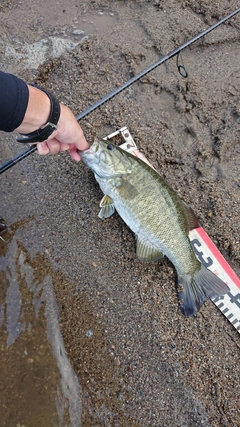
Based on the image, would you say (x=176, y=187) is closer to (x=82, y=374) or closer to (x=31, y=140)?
(x=31, y=140)

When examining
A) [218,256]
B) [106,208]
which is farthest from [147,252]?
[218,256]

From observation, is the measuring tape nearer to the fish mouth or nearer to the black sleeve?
the fish mouth

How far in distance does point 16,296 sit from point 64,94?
194cm

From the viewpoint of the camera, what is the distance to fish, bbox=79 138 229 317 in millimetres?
2816

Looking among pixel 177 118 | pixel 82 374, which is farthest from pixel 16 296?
pixel 177 118

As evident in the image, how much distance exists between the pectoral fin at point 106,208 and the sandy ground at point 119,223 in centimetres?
12

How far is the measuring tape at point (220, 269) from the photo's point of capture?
3.00 meters

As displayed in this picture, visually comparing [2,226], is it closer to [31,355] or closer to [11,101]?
[31,355]

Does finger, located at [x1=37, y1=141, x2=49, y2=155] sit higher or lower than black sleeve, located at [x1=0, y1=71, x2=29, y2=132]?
lower

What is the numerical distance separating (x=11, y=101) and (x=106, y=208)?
137 centimetres

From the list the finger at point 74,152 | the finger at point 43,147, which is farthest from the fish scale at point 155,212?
the finger at point 43,147

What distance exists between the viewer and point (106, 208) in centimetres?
296

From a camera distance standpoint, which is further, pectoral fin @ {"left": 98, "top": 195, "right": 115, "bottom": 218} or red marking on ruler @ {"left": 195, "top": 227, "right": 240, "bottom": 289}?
red marking on ruler @ {"left": 195, "top": 227, "right": 240, "bottom": 289}

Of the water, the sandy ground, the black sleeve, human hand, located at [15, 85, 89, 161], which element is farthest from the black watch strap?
the water
